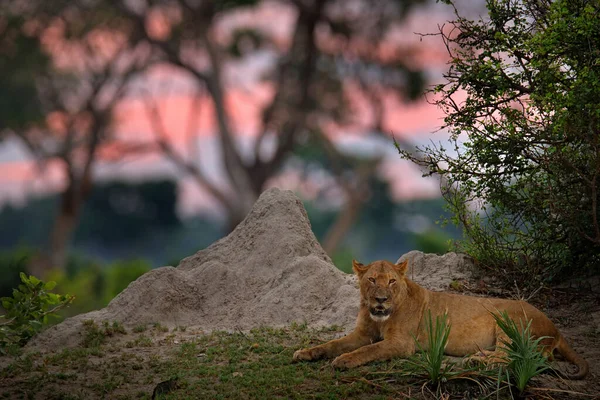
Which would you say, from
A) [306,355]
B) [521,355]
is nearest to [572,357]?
[521,355]

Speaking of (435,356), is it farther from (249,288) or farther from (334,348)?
(249,288)

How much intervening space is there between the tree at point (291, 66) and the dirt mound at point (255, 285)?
1307cm

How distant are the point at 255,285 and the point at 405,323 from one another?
9.48 ft

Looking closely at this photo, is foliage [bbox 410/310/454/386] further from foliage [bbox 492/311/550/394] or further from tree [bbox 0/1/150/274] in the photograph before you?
tree [bbox 0/1/150/274]

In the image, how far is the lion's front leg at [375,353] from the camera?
727cm

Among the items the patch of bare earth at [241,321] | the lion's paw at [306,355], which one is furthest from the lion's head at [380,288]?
the lion's paw at [306,355]

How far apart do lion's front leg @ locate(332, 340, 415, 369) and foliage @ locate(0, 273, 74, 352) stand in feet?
12.0

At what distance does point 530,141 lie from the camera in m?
9.11

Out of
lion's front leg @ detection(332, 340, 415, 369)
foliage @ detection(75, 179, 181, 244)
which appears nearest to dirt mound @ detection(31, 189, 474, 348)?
lion's front leg @ detection(332, 340, 415, 369)

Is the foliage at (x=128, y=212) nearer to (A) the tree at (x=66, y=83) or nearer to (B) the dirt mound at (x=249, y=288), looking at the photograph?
(A) the tree at (x=66, y=83)

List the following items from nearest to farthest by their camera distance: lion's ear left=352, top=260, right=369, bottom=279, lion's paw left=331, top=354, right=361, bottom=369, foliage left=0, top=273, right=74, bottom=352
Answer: lion's paw left=331, top=354, right=361, bottom=369
lion's ear left=352, top=260, right=369, bottom=279
foliage left=0, top=273, right=74, bottom=352

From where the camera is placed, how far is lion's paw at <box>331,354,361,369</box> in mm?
7246

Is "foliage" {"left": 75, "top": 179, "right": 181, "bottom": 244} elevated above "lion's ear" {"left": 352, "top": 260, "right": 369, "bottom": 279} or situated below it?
above

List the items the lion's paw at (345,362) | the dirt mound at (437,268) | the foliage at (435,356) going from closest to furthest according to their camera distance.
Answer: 1. the foliage at (435,356)
2. the lion's paw at (345,362)
3. the dirt mound at (437,268)
